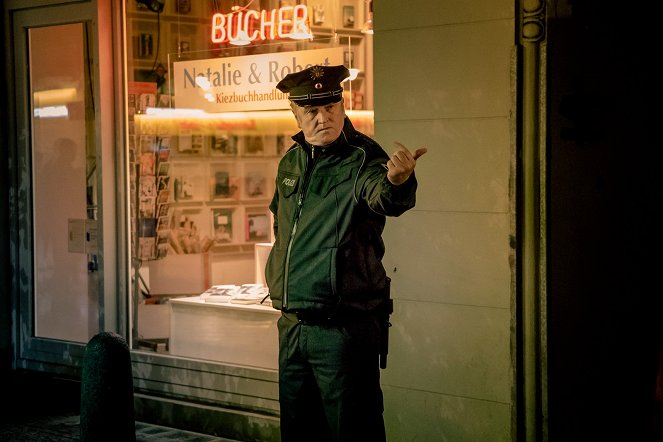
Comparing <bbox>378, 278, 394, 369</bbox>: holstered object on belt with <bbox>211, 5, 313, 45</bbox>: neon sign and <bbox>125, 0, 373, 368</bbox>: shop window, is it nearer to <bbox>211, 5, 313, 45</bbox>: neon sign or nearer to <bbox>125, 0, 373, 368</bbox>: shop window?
<bbox>125, 0, 373, 368</bbox>: shop window

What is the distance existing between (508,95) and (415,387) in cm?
187

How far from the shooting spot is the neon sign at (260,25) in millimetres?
7457

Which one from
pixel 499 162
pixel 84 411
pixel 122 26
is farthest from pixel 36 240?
pixel 499 162

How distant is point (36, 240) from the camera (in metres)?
8.97

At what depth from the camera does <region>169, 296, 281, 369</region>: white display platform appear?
24.8 feet

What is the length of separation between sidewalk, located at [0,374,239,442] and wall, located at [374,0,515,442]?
1.82 metres

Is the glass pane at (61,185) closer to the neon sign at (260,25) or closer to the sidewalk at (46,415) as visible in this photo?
the sidewalk at (46,415)

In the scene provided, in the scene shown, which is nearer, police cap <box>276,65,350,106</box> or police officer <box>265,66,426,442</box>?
police officer <box>265,66,426,442</box>

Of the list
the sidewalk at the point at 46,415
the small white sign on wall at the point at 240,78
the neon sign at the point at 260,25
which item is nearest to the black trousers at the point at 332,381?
the sidewalk at the point at 46,415

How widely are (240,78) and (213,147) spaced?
40.4 inches

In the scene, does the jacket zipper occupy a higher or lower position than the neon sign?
lower

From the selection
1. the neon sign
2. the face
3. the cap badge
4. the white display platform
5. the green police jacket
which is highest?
the neon sign

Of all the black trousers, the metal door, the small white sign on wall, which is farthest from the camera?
the metal door
